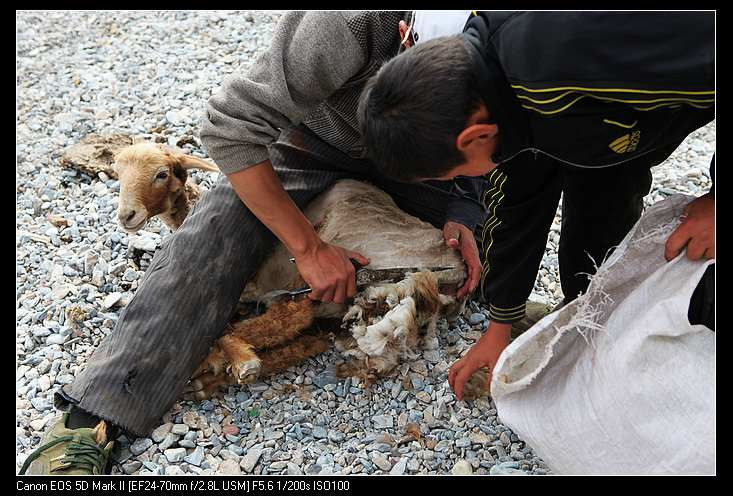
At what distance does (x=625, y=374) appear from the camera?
72.6 inches

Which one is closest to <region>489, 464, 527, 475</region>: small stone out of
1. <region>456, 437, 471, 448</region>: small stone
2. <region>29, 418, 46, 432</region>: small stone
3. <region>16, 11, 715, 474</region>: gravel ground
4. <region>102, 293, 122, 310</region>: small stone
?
<region>16, 11, 715, 474</region>: gravel ground

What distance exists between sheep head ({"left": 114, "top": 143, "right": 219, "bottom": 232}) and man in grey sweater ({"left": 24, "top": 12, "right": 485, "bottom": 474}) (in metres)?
0.30

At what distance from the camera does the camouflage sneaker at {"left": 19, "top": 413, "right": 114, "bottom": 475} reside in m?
2.13

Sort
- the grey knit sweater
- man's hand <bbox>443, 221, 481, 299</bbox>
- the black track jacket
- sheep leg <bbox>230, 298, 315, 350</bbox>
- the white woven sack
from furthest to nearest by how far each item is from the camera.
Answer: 1. man's hand <bbox>443, 221, 481, 299</bbox>
2. sheep leg <bbox>230, 298, 315, 350</bbox>
3. the grey knit sweater
4. the white woven sack
5. the black track jacket

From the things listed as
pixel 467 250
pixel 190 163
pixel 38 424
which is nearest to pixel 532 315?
pixel 467 250

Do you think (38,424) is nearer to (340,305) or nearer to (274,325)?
(274,325)

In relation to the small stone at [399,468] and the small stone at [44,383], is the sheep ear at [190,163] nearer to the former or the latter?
the small stone at [44,383]

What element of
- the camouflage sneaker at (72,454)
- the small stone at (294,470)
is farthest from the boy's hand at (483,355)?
the camouflage sneaker at (72,454)

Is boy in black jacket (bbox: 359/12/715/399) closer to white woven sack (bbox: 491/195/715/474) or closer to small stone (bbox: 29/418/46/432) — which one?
white woven sack (bbox: 491/195/715/474)

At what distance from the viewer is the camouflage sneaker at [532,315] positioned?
8.73 feet

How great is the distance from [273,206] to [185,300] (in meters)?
0.45

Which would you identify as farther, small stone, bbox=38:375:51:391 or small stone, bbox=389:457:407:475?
small stone, bbox=38:375:51:391

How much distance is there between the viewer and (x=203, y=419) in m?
2.41

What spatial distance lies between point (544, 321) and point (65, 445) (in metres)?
1.50
